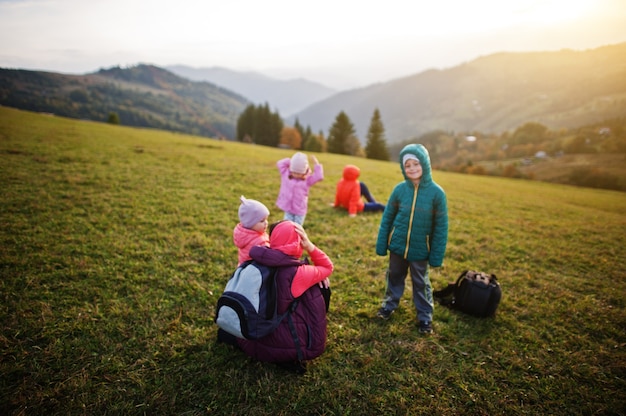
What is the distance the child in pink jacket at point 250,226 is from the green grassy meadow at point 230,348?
1638mm

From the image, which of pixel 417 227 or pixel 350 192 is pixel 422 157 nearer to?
pixel 417 227

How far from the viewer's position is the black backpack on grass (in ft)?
16.5

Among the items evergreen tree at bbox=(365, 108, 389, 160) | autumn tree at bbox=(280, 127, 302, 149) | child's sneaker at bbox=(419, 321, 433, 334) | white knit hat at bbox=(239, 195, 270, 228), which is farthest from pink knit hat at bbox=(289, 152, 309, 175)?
autumn tree at bbox=(280, 127, 302, 149)

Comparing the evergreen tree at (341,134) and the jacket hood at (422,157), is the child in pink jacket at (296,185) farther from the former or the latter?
the evergreen tree at (341,134)

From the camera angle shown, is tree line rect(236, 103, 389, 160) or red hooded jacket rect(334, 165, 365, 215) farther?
tree line rect(236, 103, 389, 160)

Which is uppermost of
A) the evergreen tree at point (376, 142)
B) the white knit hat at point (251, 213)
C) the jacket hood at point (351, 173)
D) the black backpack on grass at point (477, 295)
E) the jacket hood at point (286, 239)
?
the evergreen tree at point (376, 142)

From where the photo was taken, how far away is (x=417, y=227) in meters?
4.53

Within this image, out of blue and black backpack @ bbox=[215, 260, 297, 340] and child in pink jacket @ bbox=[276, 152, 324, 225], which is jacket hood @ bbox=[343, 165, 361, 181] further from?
blue and black backpack @ bbox=[215, 260, 297, 340]

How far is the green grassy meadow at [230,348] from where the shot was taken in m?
3.46

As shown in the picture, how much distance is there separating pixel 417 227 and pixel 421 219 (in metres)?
0.15

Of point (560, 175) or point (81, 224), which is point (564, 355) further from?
point (560, 175)

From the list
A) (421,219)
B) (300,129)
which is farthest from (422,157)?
(300,129)

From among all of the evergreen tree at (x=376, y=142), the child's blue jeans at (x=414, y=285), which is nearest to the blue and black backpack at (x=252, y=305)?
the child's blue jeans at (x=414, y=285)

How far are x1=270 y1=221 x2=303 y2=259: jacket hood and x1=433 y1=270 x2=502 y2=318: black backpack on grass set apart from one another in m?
3.65
